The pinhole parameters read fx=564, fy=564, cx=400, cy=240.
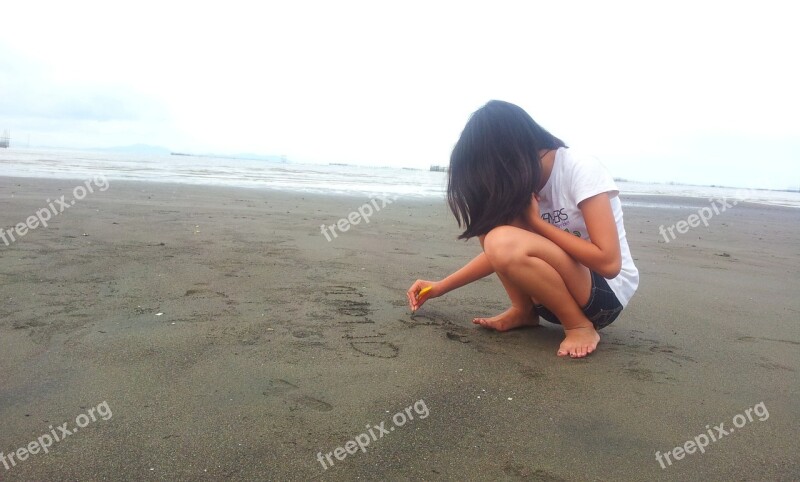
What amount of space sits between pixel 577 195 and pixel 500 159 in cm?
37

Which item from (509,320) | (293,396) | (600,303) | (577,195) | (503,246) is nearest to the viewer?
(293,396)

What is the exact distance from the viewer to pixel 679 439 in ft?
6.28

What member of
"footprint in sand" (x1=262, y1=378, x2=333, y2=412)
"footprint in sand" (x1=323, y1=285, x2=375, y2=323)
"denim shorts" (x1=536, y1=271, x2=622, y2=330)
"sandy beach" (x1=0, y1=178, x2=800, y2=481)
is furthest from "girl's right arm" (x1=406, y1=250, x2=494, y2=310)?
A: "footprint in sand" (x1=262, y1=378, x2=333, y2=412)

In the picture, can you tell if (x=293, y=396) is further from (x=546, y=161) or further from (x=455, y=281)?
(x=546, y=161)

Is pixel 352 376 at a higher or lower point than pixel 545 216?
lower

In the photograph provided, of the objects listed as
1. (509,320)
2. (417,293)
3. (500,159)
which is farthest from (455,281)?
(500,159)

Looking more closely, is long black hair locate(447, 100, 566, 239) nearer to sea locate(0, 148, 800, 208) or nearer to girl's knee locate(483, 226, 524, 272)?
girl's knee locate(483, 226, 524, 272)

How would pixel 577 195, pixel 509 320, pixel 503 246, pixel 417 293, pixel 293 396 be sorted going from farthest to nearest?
pixel 417 293 → pixel 509 320 → pixel 503 246 → pixel 577 195 → pixel 293 396

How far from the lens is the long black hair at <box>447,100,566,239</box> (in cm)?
252

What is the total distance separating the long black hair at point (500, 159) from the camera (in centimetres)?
252

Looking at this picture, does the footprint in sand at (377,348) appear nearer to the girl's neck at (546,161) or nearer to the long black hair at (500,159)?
the long black hair at (500,159)

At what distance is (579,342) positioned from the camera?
8.89 ft

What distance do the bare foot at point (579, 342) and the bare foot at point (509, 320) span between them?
33cm

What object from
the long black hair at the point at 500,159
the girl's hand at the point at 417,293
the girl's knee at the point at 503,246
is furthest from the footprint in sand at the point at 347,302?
the long black hair at the point at 500,159
